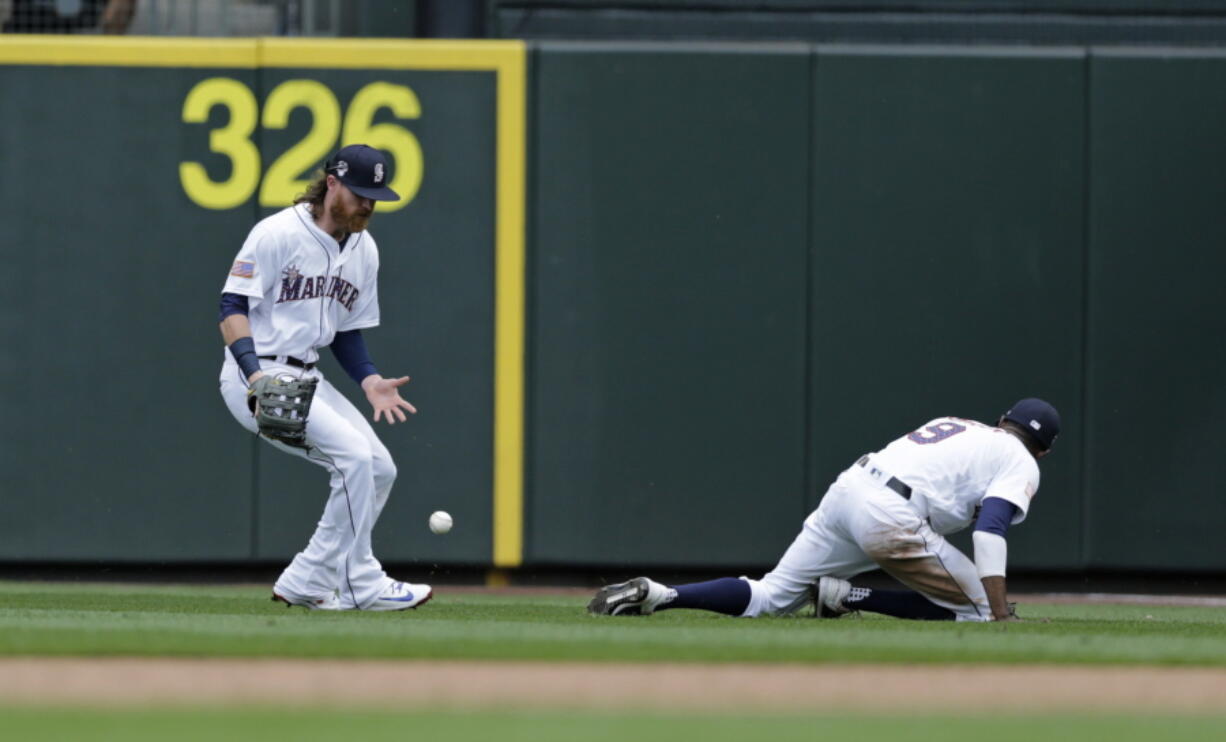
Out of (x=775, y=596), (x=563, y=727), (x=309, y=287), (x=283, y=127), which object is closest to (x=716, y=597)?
(x=775, y=596)

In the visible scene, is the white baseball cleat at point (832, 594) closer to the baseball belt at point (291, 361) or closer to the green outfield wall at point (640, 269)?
the baseball belt at point (291, 361)

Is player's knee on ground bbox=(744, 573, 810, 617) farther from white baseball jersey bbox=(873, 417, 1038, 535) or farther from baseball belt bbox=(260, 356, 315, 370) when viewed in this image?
baseball belt bbox=(260, 356, 315, 370)

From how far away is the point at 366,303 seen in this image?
7227 mm

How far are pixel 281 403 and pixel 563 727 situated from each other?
287cm

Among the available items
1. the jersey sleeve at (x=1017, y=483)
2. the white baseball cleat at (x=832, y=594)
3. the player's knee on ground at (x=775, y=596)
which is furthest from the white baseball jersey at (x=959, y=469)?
the player's knee on ground at (x=775, y=596)

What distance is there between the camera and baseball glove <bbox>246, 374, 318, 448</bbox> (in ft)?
21.6

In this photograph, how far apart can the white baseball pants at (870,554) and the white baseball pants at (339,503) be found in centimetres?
141

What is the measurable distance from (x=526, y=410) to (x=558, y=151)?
1.29m

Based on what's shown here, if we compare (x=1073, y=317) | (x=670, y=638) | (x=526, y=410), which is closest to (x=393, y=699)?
(x=670, y=638)

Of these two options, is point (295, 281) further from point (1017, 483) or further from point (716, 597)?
point (1017, 483)

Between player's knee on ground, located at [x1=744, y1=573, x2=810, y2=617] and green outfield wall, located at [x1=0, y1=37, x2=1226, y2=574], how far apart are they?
2389 millimetres

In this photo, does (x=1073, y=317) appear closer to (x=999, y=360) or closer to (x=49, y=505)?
(x=999, y=360)

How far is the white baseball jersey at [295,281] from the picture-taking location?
6.83m

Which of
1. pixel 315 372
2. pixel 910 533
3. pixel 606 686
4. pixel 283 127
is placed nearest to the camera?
pixel 606 686
